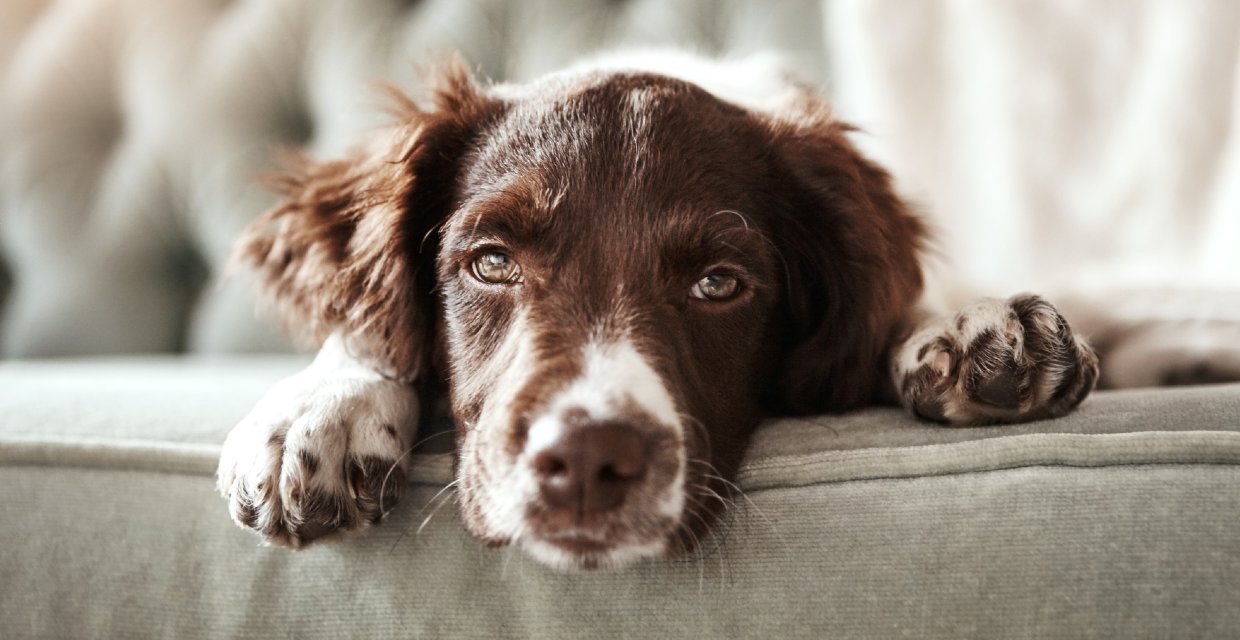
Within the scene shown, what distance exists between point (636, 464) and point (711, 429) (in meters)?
0.23

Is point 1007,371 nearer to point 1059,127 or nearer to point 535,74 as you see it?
point 1059,127

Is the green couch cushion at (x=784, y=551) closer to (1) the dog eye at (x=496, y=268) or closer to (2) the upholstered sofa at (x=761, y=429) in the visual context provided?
(2) the upholstered sofa at (x=761, y=429)

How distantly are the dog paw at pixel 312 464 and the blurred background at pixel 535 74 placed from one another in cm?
109

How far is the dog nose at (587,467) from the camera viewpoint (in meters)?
1.07

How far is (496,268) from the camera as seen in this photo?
56.6 inches

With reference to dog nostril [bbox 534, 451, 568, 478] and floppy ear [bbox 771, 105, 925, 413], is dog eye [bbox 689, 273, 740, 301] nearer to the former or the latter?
floppy ear [bbox 771, 105, 925, 413]

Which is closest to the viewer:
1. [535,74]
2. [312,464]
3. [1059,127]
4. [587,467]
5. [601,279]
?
[587,467]

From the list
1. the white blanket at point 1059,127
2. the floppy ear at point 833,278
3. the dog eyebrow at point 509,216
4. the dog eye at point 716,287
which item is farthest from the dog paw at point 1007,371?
the white blanket at point 1059,127

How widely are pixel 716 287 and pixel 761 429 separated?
25cm

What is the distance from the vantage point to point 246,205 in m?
3.00

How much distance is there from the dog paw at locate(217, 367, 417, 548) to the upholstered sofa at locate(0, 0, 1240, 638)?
0.04 meters

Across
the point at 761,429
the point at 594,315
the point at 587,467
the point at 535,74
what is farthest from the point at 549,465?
the point at 535,74

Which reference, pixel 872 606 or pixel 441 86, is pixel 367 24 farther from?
pixel 872 606

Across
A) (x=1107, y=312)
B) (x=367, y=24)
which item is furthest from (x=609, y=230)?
(x=367, y=24)
